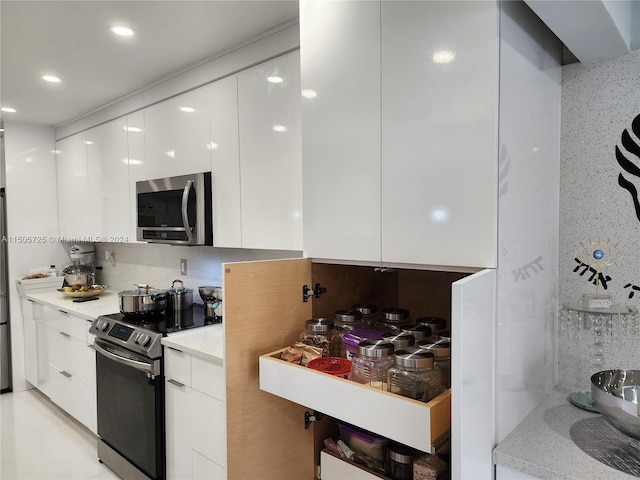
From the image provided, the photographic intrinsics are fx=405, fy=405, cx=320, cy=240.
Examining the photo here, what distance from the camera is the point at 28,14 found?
1.83 metres

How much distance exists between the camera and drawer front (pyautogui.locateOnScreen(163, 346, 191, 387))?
1.97 m

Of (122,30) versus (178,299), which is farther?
(178,299)

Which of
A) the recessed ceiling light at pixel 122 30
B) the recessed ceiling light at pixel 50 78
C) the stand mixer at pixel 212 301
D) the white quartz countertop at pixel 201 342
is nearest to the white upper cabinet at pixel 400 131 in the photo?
the white quartz countertop at pixel 201 342

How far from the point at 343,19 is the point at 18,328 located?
413cm

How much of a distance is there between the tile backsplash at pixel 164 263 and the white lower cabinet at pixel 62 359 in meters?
0.68

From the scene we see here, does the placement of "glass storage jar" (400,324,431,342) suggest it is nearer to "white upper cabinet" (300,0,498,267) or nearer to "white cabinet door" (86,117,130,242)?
"white upper cabinet" (300,0,498,267)

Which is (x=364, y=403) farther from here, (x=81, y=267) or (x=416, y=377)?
(x=81, y=267)

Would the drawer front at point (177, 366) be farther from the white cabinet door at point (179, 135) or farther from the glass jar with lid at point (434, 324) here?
the glass jar with lid at point (434, 324)

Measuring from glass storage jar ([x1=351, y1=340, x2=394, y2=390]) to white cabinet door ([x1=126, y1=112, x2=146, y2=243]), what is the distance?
2317 millimetres

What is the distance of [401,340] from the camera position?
1223 mm

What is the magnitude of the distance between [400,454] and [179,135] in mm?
2144

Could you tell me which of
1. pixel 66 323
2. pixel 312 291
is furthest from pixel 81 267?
pixel 312 291

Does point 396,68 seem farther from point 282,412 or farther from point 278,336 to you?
point 282,412

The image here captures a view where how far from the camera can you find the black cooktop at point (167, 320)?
7.61ft
